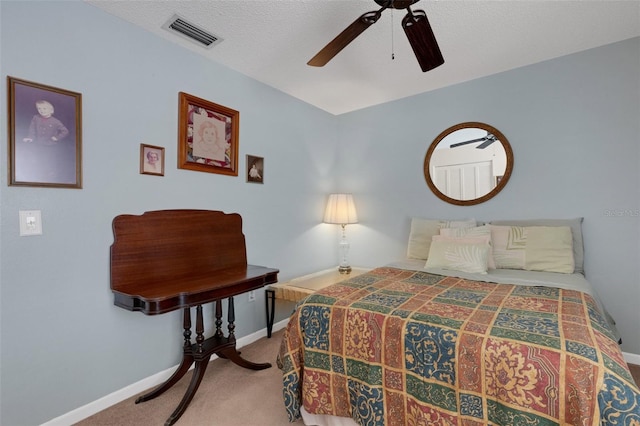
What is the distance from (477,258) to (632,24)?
1960 millimetres

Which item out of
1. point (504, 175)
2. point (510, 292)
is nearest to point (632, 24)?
point (504, 175)

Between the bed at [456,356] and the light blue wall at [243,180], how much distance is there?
0.97 metres

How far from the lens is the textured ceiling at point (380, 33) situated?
75.5 inches

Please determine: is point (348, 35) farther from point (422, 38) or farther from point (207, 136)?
point (207, 136)

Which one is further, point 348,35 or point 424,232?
point 424,232

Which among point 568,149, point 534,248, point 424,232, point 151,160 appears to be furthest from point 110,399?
point 568,149

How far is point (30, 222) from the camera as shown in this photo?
1648 millimetres

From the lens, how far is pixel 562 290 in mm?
1900

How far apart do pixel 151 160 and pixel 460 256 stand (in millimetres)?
2428

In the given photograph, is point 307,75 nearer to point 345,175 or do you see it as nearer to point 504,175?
point 345,175

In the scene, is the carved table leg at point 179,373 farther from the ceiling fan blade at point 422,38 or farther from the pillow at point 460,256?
the ceiling fan blade at point 422,38

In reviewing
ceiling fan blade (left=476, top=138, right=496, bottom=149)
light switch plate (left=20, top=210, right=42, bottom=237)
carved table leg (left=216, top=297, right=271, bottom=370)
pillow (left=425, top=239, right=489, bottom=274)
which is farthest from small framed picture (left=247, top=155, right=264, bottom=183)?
ceiling fan blade (left=476, top=138, right=496, bottom=149)

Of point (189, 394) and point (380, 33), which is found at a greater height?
point (380, 33)

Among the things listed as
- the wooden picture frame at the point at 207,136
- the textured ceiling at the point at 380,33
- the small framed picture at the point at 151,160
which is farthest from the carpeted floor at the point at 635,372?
the small framed picture at the point at 151,160
